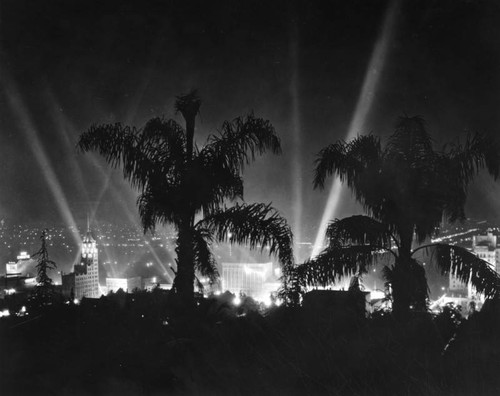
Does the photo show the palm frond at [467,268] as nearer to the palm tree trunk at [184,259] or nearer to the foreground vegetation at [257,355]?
the foreground vegetation at [257,355]

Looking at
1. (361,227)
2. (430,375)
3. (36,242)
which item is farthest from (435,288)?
(36,242)

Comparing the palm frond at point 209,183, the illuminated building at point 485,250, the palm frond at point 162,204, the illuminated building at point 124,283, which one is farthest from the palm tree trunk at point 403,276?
the illuminated building at point 124,283

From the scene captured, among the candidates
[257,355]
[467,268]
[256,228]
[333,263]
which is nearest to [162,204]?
[256,228]

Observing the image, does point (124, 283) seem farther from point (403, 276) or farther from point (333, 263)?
point (403, 276)

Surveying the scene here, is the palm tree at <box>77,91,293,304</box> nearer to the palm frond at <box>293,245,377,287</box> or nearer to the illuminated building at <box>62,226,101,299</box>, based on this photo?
the palm frond at <box>293,245,377,287</box>

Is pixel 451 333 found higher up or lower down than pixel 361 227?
Answer: lower down

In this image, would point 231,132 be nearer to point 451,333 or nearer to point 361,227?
point 361,227
